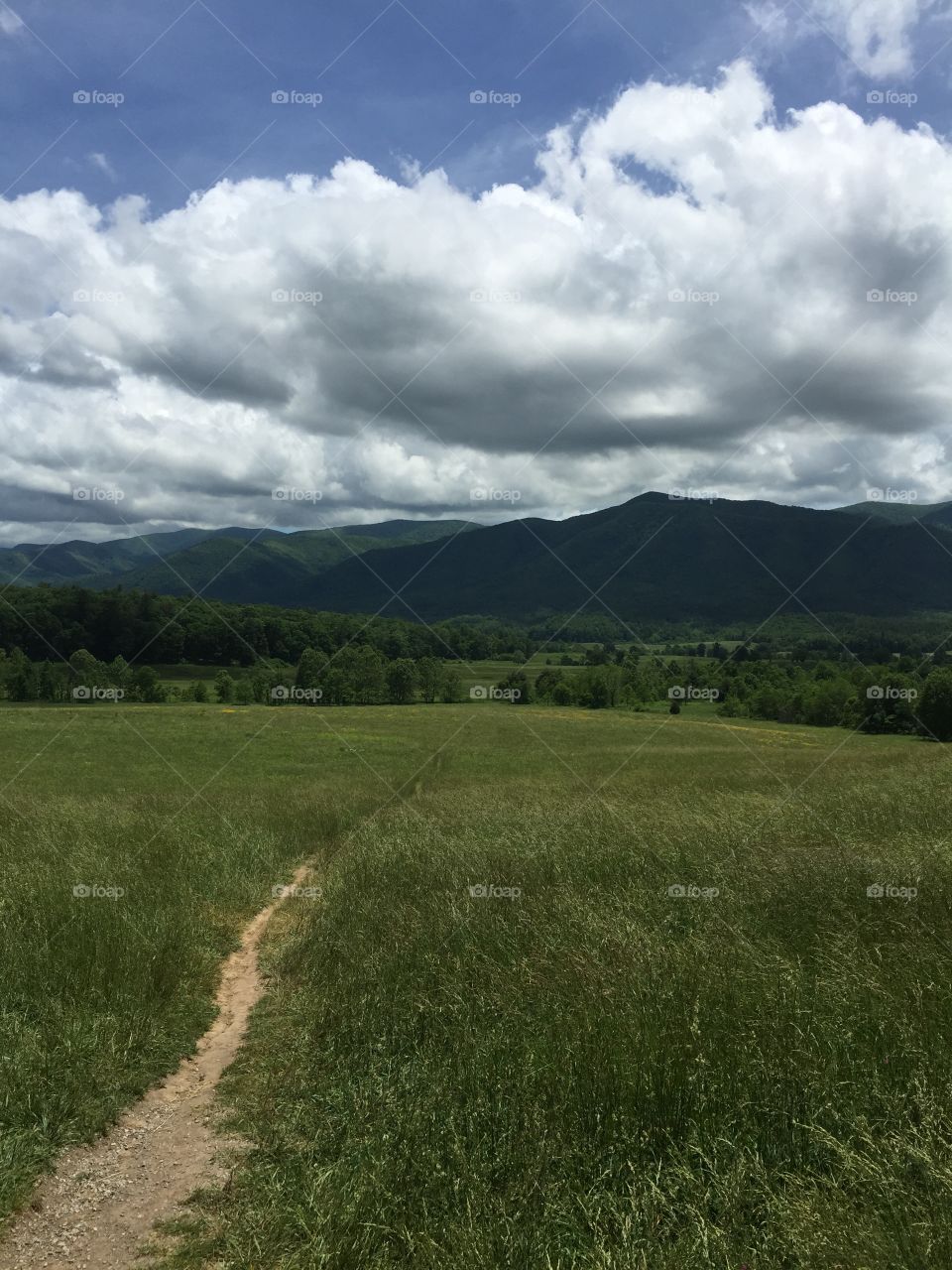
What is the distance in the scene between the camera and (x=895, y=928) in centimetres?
762

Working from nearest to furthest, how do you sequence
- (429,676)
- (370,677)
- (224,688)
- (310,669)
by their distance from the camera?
(310,669) < (224,688) < (370,677) < (429,676)

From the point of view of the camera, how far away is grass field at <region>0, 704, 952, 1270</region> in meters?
4.54

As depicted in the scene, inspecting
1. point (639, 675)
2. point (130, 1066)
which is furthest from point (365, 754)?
point (639, 675)

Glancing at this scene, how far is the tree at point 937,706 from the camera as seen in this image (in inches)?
2527

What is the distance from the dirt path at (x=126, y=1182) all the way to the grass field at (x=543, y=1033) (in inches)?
10.1

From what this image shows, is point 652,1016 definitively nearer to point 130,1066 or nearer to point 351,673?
point 130,1066

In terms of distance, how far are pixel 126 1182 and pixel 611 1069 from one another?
13.3ft

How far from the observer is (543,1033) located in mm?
6508

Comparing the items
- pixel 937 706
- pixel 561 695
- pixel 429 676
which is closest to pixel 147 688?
pixel 429 676

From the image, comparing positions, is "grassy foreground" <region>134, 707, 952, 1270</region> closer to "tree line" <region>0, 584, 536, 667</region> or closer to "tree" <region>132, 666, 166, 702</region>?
"tree line" <region>0, 584, 536, 667</region>

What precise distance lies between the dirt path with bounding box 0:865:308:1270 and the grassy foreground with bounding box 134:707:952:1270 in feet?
1.19

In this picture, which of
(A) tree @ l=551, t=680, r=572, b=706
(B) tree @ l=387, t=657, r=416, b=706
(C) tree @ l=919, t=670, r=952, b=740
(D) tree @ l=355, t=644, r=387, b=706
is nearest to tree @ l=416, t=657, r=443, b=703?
(B) tree @ l=387, t=657, r=416, b=706

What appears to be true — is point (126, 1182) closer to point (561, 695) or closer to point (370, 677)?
point (370, 677)

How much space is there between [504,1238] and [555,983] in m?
2.94
